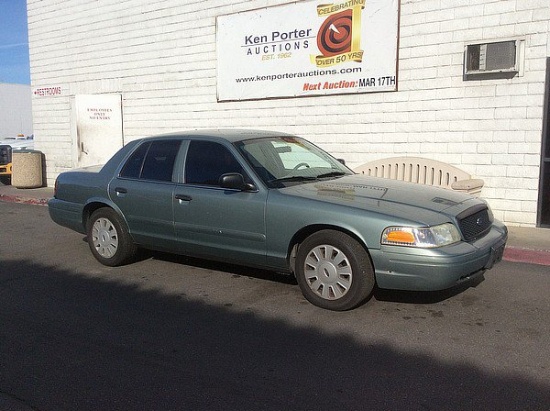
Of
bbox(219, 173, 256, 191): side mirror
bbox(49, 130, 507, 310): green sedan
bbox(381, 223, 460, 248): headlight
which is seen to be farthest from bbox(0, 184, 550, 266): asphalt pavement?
bbox(219, 173, 256, 191): side mirror

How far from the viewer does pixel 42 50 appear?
1516 cm

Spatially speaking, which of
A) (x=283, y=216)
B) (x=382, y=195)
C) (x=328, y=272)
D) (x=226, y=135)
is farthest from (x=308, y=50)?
(x=328, y=272)

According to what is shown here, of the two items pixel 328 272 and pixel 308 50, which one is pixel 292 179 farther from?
pixel 308 50

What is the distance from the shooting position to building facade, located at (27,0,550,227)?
8.23 meters

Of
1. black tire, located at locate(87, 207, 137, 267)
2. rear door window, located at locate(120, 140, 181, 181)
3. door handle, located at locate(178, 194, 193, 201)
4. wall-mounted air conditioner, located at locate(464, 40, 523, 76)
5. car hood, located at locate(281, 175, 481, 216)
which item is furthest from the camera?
wall-mounted air conditioner, located at locate(464, 40, 523, 76)

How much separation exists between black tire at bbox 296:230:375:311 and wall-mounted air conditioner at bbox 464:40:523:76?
16.8 ft

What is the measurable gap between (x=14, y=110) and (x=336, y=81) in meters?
33.4

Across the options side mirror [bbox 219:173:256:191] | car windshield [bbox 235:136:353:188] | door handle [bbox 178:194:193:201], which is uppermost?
car windshield [bbox 235:136:353:188]

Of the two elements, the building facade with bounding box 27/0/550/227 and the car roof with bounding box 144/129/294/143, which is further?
the building facade with bounding box 27/0/550/227

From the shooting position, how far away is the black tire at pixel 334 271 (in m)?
4.48

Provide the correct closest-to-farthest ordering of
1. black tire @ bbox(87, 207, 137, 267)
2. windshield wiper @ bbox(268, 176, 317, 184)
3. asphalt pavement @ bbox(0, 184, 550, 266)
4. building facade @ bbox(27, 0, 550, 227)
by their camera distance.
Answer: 1. windshield wiper @ bbox(268, 176, 317, 184)
2. black tire @ bbox(87, 207, 137, 267)
3. asphalt pavement @ bbox(0, 184, 550, 266)
4. building facade @ bbox(27, 0, 550, 227)

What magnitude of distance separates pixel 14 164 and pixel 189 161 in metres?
11.2

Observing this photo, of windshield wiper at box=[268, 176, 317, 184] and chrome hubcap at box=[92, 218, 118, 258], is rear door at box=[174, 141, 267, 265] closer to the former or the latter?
windshield wiper at box=[268, 176, 317, 184]

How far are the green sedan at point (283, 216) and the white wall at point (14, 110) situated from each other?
33.6 m
